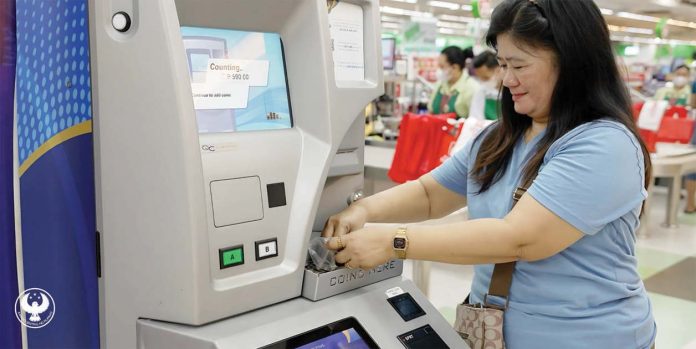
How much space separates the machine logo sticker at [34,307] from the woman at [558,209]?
53 centimetres

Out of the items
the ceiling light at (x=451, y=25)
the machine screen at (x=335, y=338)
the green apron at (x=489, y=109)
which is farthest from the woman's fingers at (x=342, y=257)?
the ceiling light at (x=451, y=25)

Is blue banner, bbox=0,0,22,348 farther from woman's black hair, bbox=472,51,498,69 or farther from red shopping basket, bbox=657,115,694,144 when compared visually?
red shopping basket, bbox=657,115,694,144

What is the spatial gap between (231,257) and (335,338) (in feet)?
0.79

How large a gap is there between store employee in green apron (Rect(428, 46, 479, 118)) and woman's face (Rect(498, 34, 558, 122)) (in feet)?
14.4

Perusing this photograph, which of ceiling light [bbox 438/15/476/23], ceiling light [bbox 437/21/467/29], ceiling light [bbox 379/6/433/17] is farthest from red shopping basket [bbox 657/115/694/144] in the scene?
ceiling light [bbox 437/21/467/29]

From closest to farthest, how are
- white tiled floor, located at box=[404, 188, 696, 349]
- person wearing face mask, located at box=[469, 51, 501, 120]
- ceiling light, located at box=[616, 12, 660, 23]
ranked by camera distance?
1. white tiled floor, located at box=[404, 188, 696, 349]
2. person wearing face mask, located at box=[469, 51, 501, 120]
3. ceiling light, located at box=[616, 12, 660, 23]

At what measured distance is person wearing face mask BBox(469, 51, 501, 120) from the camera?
5.10 metres

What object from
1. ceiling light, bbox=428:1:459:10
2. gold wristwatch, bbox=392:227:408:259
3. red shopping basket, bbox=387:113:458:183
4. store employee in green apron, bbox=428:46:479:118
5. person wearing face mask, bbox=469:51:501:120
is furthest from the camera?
ceiling light, bbox=428:1:459:10

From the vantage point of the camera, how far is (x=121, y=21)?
39.4 inches

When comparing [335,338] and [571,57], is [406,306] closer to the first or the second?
[335,338]

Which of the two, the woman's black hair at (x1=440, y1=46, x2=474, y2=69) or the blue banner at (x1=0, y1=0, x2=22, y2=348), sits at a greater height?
the woman's black hair at (x1=440, y1=46, x2=474, y2=69)

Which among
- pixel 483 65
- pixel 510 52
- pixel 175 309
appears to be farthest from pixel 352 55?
pixel 483 65

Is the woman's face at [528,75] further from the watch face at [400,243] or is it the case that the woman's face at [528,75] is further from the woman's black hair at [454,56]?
the woman's black hair at [454,56]

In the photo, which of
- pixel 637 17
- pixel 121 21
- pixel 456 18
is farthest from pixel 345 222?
pixel 637 17
